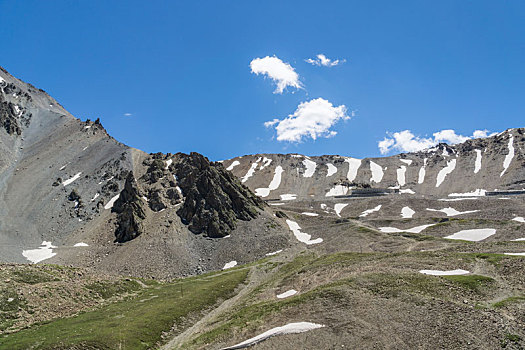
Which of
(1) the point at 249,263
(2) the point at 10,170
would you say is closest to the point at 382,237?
(1) the point at 249,263

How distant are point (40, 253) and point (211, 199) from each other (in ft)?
167

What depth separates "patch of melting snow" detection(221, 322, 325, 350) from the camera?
30.3 metres

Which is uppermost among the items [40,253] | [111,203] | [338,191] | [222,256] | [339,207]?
[338,191]

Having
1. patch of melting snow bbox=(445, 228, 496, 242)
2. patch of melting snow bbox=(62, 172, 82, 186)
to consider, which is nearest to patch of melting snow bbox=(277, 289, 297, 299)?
patch of melting snow bbox=(445, 228, 496, 242)

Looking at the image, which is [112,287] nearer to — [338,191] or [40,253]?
[40,253]

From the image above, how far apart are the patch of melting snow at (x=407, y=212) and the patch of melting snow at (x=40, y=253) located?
396 ft

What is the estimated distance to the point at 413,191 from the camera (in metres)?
192

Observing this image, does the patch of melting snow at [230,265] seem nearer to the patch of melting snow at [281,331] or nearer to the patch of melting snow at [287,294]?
the patch of melting snow at [287,294]

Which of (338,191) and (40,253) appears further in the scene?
(338,191)

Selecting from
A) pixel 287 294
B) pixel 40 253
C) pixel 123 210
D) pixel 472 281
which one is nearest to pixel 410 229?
pixel 472 281

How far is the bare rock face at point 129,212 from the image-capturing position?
320 ft

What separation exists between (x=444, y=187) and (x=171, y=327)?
7394 inches

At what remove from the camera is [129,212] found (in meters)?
102

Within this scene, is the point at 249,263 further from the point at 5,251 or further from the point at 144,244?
the point at 5,251
